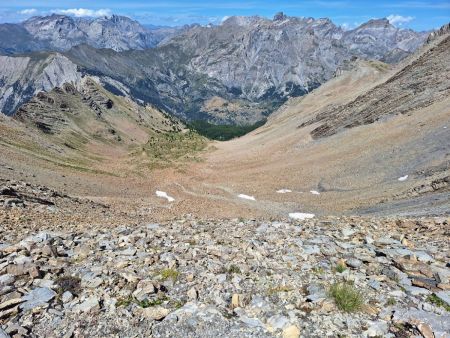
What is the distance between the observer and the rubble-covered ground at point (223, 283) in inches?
511

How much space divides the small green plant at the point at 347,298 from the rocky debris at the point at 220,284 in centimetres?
15

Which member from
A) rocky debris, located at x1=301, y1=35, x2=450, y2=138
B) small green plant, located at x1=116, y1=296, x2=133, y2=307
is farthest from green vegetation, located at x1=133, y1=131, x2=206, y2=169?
small green plant, located at x1=116, y1=296, x2=133, y2=307

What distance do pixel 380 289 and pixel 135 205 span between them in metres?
37.3

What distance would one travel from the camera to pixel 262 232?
21500 millimetres

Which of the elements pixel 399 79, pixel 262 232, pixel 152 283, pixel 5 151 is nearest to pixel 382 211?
pixel 262 232

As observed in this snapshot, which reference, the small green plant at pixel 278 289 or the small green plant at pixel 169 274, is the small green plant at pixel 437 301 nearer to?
the small green plant at pixel 278 289

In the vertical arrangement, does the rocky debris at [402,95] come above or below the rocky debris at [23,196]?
above

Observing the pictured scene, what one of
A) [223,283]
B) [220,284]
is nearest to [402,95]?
[223,283]

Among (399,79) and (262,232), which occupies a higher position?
(399,79)

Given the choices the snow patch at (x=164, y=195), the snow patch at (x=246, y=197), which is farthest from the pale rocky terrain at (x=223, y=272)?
the snow patch at (x=246, y=197)

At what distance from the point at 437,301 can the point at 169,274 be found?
9089 mm

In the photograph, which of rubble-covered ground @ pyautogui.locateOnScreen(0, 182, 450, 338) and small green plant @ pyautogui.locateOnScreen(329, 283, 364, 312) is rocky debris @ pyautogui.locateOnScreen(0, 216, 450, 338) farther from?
small green plant @ pyautogui.locateOnScreen(329, 283, 364, 312)

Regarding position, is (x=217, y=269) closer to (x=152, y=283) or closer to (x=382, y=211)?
(x=152, y=283)

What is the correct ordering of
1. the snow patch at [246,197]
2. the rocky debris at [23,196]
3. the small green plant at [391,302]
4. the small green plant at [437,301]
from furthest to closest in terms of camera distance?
the snow patch at [246,197] → the rocky debris at [23,196] → the small green plant at [391,302] → the small green plant at [437,301]
